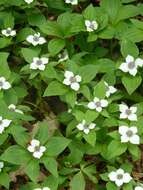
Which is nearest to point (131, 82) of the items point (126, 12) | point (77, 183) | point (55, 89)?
point (55, 89)

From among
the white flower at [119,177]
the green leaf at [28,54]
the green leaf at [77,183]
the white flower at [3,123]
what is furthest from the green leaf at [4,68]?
the white flower at [119,177]

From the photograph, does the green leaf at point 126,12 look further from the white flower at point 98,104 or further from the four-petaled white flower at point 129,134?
the four-petaled white flower at point 129,134

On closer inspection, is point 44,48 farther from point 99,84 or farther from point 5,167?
point 5,167

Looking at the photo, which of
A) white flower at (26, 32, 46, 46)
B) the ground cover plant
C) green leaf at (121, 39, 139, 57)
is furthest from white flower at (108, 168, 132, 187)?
white flower at (26, 32, 46, 46)

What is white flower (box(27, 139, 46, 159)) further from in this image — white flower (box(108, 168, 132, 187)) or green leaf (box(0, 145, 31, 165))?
white flower (box(108, 168, 132, 187))

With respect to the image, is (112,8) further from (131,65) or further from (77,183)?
(77,183)

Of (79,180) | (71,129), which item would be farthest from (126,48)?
(79,180)

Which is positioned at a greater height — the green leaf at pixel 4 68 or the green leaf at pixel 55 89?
the green leaf at pixel 4 68
